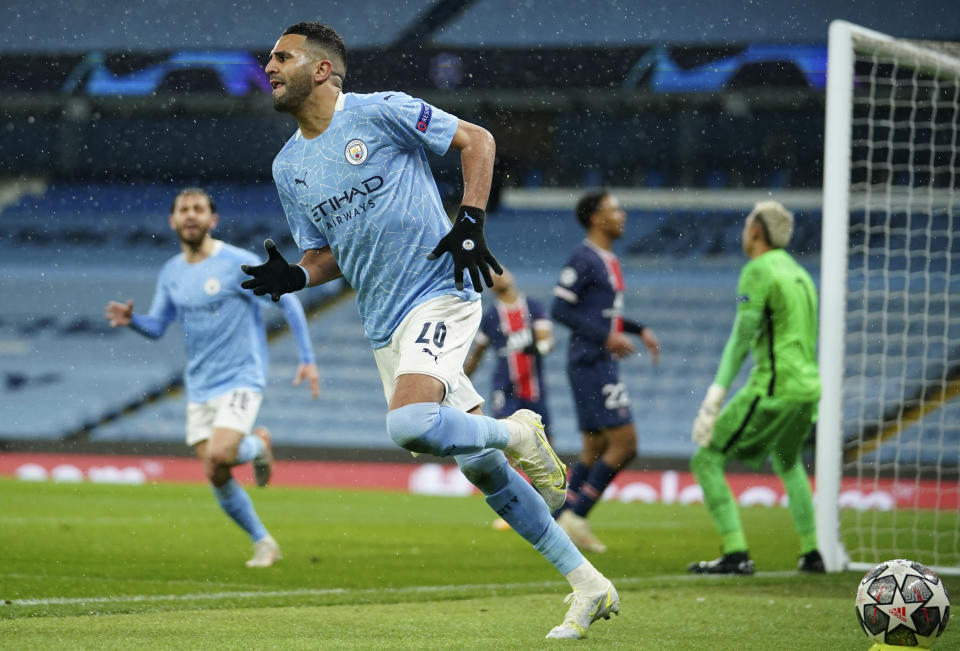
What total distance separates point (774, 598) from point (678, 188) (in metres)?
16.4

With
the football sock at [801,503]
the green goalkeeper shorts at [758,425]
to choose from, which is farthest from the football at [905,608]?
the football sock at [801,503]

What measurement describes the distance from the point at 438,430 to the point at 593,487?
399 centimetres

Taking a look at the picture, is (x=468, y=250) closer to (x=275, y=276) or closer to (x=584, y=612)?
(x=275, y=276)

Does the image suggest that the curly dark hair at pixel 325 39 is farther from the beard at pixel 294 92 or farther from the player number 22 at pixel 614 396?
the player number 22 at pixel 614 396

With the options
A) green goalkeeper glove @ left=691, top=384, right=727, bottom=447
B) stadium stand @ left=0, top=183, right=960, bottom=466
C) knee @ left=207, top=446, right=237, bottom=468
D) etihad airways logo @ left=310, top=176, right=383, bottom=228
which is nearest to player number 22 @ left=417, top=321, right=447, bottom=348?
etihad airways logo @ left=310, top=176, right=383, bottom=228

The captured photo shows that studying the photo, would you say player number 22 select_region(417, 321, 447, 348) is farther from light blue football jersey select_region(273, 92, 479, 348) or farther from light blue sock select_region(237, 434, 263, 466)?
light blue sock select_region(237, 434, 263, 466)

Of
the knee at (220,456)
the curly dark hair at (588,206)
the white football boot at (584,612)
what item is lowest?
the white football boot at (584,612)

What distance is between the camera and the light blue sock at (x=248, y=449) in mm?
7504

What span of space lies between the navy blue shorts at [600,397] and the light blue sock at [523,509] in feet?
12.1

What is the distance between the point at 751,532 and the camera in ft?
34.0

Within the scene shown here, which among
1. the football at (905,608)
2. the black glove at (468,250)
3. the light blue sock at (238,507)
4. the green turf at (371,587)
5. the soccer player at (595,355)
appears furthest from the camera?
the soccer player at (595,355)

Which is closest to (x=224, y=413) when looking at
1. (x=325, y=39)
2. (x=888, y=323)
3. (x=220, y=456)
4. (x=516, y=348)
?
(x=220, y=456)

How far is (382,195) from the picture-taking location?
4645mm

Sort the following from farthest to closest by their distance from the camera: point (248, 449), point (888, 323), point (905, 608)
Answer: point (888, 323) < point (248, 449) < point (905, 608)
